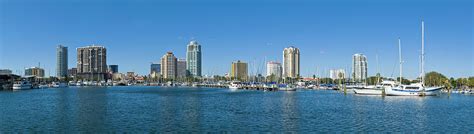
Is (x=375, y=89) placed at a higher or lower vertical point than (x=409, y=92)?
higher

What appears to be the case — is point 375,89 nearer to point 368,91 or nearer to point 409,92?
point 368,91

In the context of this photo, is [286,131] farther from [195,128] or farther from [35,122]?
[35,122]

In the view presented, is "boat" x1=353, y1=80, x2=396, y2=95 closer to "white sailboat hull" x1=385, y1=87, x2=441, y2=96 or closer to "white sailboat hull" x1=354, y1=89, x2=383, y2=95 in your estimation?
"white sailboat hull" x1=354, y1=89, x2=383, y2=95

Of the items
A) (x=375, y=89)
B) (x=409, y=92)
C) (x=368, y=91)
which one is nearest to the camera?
(x=409, y=92)

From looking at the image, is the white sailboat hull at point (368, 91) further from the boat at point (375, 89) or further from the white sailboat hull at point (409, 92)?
the white sailboat hull at point (409, 92)

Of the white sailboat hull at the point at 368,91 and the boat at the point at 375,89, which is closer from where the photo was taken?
the boat at the point at 375,89

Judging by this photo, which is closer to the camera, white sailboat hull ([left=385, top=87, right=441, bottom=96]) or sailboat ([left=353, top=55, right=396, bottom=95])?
white sailboat hull ([left=385, top=87, right=441, bottom=96])

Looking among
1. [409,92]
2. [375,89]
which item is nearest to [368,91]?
[375,89]

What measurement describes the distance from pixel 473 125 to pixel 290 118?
66.8ft

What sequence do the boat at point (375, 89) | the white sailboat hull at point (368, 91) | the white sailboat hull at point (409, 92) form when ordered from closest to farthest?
the white sailboat hull at point (409, 92) < the boat at point (375, 89) < the white sailboat hull at point (368, 91)

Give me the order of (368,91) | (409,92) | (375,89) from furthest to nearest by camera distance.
Result: (368,91) → (375,89) → (409,92)

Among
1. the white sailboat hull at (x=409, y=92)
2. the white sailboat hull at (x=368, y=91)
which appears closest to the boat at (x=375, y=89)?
the white sailboat hull at (x=368, y=91)

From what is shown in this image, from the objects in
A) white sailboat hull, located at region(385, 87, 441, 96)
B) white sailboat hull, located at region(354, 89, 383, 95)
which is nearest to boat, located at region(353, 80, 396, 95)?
white sailboat hull, located at region(354, 89, 383, 95)

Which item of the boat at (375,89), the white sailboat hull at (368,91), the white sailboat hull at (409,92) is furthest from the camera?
the white sailboat hull at (368,91)
